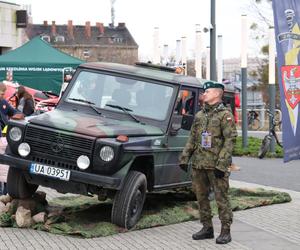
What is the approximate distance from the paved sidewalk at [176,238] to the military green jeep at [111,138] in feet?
1.39

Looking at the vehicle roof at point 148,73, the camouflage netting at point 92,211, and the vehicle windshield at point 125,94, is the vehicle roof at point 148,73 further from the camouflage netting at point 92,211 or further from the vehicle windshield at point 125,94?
the camouflage netting at point 92,211

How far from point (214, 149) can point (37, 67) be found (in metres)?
15.8

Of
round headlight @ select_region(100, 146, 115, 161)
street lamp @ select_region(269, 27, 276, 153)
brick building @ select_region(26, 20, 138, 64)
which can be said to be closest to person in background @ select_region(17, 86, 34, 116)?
round headlight @ select_region(100, 146, 115, 161)

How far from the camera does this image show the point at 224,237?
722cm

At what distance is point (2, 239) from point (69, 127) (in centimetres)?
150

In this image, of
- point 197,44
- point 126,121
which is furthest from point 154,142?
point 197,44

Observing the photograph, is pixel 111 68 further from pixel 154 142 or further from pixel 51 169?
pixel 51 169

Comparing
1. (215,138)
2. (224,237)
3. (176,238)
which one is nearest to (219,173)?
(215,138)

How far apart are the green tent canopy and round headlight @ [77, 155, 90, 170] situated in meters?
14.7

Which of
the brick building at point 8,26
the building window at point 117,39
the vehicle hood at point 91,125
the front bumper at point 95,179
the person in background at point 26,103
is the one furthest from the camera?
the building window at point 117,39

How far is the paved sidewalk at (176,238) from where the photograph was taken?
693 cm

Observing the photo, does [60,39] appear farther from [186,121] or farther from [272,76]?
[186,121]

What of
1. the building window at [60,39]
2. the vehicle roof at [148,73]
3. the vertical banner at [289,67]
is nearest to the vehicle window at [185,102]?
the vehicle roof at [148,73]

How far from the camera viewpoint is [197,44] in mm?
22703
